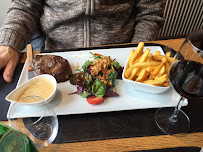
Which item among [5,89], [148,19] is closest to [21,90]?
[5,89]

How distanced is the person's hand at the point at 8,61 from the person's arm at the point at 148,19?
1.22 meters

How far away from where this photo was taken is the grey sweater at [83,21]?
1.61m

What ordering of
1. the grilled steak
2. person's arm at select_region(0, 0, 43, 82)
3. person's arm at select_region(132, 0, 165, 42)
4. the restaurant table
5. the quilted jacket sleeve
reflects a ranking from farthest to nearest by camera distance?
person's arm at select_region(132, 0, 165, 42), the quilted jacket sleeve, person's arm at select_region(0, 0, 43, 82), the grilled steak, the restaurant table

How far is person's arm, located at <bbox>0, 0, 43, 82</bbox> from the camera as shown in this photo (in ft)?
4.50

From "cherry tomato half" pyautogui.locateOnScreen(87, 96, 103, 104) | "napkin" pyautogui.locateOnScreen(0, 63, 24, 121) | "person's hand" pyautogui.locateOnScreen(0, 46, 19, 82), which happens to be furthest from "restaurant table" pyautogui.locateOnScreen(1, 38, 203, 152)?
"person's hand" pyautogui.locateOnScreen(0, 46, 19, 82)

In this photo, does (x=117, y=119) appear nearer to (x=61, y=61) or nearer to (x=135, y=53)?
(x=135, y=53)

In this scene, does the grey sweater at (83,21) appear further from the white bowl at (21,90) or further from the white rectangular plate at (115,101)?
the white rectangular plate at (115,101)

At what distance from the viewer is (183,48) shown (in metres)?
0.78

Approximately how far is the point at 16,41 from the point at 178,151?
151 centimetres

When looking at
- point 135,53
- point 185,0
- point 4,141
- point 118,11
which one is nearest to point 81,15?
point 118,11

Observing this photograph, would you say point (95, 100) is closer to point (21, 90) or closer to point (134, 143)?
point (134, 143)

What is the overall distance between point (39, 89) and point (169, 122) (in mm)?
872

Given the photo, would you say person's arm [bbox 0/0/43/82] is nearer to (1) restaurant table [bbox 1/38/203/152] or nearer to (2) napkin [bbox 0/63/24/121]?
(2) napkin [bbox 0/63/24/121]

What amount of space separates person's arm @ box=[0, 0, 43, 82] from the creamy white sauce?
0.92 feet
